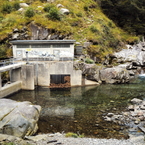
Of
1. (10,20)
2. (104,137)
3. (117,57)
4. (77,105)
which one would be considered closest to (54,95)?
(77,105)

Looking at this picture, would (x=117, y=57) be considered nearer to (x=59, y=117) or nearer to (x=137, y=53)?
(x=137, y=53)

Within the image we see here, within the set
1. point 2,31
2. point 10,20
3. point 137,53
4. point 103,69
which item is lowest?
point 103,69

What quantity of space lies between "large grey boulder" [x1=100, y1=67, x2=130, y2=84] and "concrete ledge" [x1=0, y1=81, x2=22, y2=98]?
16942 mm

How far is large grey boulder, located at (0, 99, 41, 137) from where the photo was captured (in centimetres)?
1323

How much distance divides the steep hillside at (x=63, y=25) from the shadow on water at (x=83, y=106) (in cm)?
1479

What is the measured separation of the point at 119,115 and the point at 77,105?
6275mm

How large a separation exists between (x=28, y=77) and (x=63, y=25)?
76.3 feet

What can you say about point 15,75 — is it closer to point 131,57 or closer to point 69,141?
point 69,141

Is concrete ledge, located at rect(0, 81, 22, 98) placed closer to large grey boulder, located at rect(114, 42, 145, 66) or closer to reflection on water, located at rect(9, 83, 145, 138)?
reflection on water, located at rect(9, 83, 145, 138)

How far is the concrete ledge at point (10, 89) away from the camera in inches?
1005

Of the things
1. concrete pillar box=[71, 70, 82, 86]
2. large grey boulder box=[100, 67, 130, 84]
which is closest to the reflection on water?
concrete pillar box=[71, 70, 82, 86]

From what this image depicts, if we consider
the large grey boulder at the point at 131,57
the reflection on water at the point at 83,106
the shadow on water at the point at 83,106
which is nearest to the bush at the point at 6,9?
the shadow on water at the point at 83,106

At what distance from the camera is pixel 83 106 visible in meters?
22.3

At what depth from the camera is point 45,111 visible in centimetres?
2059
